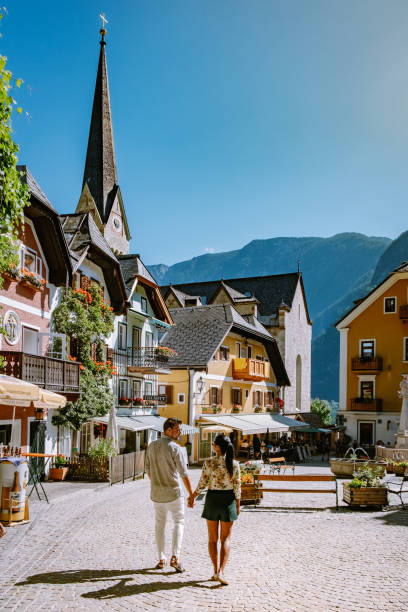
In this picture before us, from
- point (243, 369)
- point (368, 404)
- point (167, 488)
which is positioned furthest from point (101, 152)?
point (167, 488)

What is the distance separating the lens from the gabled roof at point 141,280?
28.8 metres

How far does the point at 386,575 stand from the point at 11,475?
6608 mm

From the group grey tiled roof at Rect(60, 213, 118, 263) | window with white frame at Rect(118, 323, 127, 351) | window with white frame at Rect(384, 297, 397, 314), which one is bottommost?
window with white frame at Rect(118, 323, 127, 351)

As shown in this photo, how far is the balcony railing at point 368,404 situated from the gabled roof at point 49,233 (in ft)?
80.5

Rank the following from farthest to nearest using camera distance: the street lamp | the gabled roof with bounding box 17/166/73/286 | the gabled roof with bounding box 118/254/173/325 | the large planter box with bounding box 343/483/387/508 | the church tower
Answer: the church tower → the street lamp → the gabled roof with bounding box 118/254/173/325 → the gabled roof with bounding box 17/166/73/286 → the large planter box with bounding box 343/483/387/508

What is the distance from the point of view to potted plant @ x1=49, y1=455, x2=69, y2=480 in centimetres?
1981

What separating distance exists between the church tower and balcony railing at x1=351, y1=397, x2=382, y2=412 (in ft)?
83.6

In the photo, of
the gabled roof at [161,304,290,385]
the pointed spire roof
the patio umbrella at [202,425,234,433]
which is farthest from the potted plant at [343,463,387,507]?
the pointed spire roof

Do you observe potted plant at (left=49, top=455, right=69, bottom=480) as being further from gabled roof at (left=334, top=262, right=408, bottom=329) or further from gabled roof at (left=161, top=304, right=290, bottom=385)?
gabled roof at (left=334, top=262, right=408, bottom=329)

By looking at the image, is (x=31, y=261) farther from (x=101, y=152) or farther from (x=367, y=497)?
(x=101, y=152)

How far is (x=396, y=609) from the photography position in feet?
22.6

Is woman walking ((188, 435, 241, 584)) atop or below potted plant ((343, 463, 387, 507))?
atop

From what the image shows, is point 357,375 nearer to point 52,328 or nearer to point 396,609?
point 52,328

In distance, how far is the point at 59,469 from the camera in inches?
781
